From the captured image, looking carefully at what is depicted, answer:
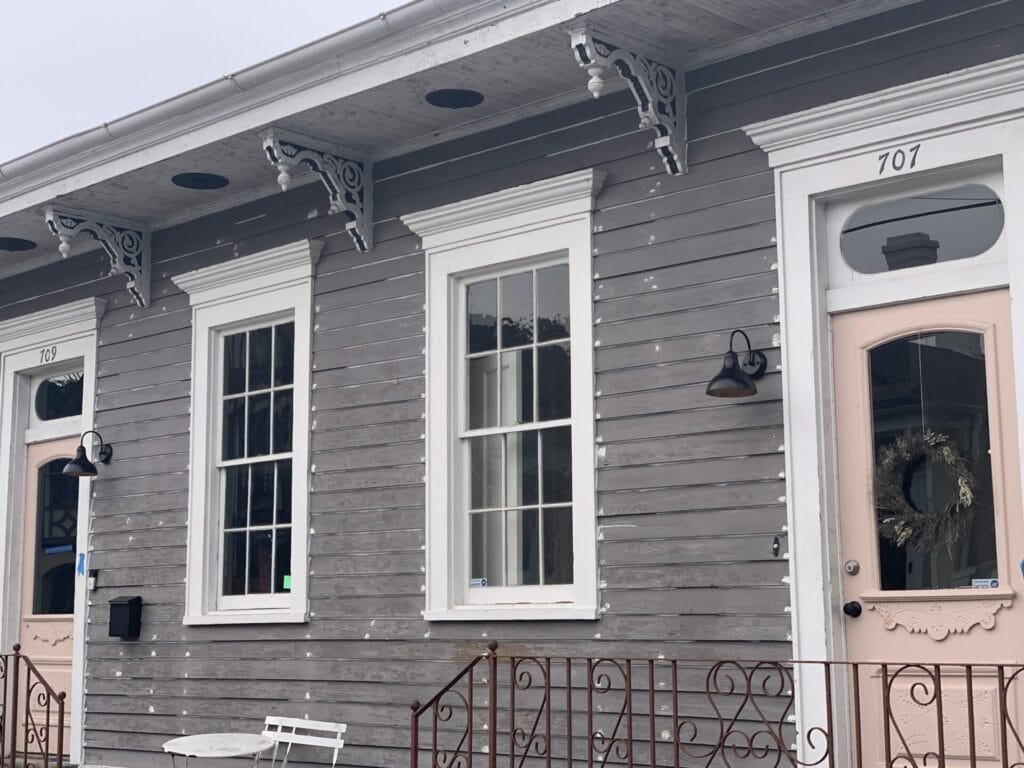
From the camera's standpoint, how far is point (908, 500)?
5.86 m

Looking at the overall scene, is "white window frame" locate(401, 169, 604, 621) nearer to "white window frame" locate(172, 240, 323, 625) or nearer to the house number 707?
"white window frame" locate(172, 240, 323, 625)

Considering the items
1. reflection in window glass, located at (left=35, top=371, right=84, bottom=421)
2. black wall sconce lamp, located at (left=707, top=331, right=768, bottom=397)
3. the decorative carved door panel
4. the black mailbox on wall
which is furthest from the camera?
reflection in window glass, located at (left=35, top=371, right=84, bottom=421)

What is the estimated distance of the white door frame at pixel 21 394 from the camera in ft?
32.2

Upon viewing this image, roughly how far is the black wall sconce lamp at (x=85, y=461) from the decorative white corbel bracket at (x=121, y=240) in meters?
1.02

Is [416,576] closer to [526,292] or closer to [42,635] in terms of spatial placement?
[526,292]

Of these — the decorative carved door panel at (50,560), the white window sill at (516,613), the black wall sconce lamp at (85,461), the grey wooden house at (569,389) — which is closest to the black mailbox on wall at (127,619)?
the grey wooden house at (569,389)

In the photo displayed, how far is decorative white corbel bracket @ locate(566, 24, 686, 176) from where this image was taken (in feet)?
20.3

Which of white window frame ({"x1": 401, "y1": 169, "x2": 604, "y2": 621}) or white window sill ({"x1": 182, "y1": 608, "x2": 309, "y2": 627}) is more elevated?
white window frame ({"x1": 401, "y1": 169, "x2": 604, "y2": 621})

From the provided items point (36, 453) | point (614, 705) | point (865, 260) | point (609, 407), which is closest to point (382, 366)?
point (609, 407)

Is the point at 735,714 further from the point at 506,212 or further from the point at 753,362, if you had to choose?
the point at 506,212

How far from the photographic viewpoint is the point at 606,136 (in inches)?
275

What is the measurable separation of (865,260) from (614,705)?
233cm

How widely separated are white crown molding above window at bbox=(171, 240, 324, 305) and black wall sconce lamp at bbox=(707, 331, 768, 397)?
3038mm

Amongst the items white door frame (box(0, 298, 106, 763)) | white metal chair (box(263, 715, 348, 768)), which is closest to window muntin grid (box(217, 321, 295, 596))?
white metal chair (box(263, 715, 348, 768))
